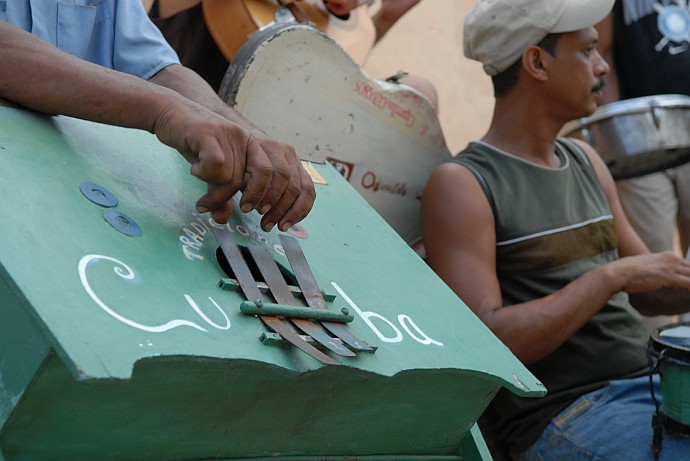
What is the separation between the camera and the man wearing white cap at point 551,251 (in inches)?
85.0

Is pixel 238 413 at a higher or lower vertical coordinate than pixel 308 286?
lower

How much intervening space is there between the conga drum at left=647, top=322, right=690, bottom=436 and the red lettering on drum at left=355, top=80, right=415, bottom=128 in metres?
0.90

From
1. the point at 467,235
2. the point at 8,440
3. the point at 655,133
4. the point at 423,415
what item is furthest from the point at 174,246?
the point at 655,133

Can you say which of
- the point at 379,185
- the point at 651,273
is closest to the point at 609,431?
the point at 651,273

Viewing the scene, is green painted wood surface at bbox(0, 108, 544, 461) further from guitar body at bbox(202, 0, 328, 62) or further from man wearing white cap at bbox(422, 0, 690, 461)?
guitar body at bbox(202, 0, 328, 62)

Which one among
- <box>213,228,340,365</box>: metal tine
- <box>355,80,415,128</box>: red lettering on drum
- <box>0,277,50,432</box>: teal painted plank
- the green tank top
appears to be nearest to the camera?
<box>0,277,50,432</box>: teal painted plank

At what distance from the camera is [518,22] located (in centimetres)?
258

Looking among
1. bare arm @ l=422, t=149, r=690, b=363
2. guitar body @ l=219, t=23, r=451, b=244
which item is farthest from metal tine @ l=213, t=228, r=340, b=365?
bare arm @ l=422, t=149, r=690, b=363

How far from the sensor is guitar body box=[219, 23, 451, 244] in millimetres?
2180

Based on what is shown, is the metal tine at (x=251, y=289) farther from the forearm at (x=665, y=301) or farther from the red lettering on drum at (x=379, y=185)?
the forearm at (x=665, y=301)

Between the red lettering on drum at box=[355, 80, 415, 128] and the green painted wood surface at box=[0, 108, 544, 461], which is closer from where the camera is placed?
the green painted wood surface at box=[0, 108, 544, 461]

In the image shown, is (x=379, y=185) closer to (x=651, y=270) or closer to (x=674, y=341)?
(x=651, y=270)

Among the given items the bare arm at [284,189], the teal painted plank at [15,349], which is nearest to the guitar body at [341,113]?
the bare arm at [284,189]

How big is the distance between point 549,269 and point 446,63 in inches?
87.6
